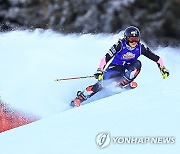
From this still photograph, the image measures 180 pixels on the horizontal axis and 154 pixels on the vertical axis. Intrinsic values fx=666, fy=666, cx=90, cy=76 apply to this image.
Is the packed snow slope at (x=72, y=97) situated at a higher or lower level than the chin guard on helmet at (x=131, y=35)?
lower

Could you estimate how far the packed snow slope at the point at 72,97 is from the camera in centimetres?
359

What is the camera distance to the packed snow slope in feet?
11.8

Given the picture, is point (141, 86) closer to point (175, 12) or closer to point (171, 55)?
point (171, 55)

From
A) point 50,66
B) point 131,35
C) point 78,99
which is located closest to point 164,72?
point 131,35

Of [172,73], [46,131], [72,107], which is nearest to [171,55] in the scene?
[172,73]

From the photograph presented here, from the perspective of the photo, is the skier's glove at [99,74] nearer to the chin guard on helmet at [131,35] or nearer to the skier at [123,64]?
the skier at [123,64]

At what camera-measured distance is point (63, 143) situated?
359 cm

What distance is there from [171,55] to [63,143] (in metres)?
0.95

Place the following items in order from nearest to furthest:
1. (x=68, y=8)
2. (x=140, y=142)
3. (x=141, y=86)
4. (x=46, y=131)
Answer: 1. (x=140, y=142)
2. (x=46, y=131)
3. (x=141, y=86)
4. (x=68, y=8)
